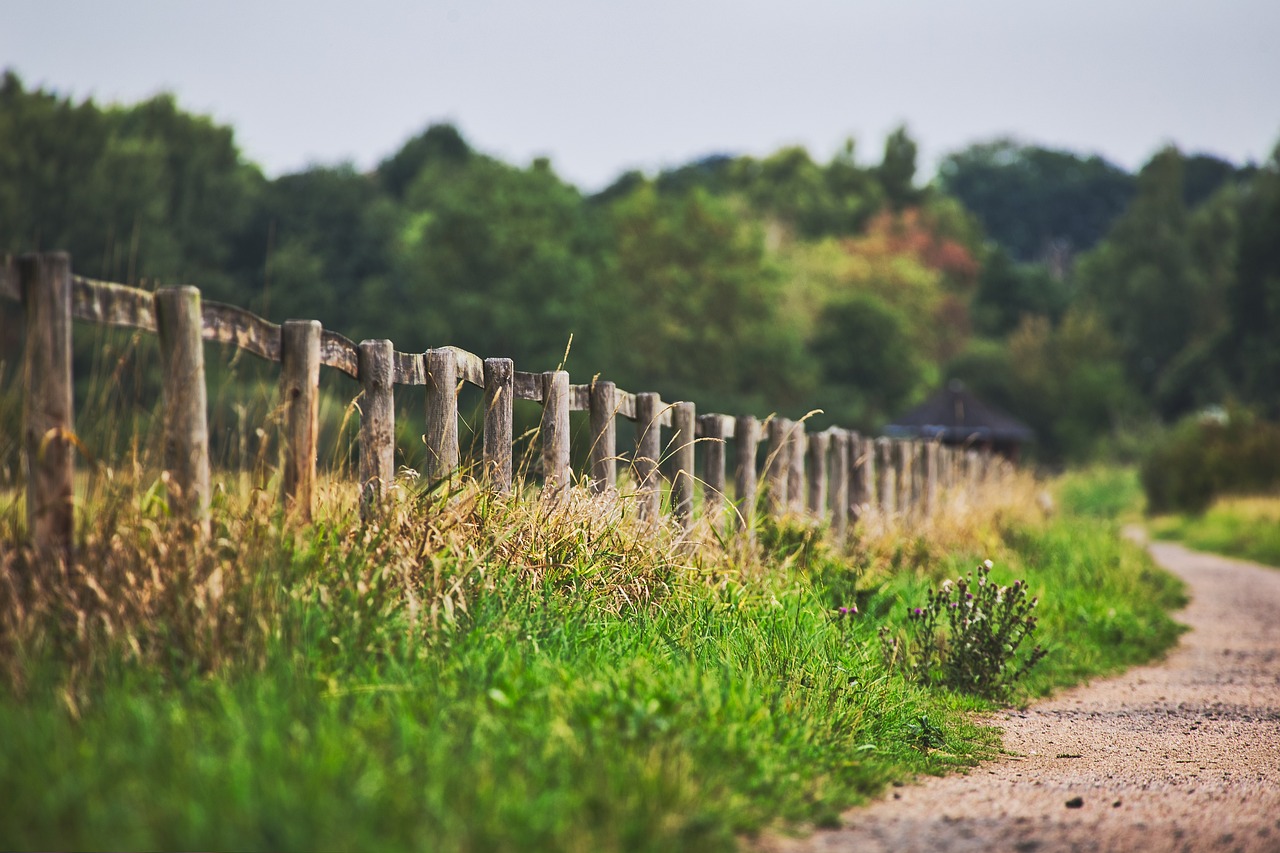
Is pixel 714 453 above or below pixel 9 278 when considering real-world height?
below

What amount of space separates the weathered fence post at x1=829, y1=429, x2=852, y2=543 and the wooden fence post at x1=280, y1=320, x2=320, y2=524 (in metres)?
6.23

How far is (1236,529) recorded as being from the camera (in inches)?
837

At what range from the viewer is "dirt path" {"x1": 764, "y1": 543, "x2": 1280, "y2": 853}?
390 centimetres

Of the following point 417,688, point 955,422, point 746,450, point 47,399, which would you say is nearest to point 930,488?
point 746,450

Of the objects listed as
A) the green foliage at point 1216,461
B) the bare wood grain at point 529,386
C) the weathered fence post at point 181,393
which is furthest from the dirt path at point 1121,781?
the green foliage at point 1216,461

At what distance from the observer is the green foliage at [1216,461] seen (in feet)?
83.8

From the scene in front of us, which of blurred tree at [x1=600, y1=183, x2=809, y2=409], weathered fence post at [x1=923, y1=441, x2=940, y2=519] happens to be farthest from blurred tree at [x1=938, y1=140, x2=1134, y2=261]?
weathered fence post at [x1=923, y1=441, x2=940, y2=519]

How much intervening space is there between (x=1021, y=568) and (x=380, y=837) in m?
8.93

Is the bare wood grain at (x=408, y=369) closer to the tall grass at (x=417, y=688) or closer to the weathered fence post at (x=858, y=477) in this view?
the tall grass at (x=417, y=688)

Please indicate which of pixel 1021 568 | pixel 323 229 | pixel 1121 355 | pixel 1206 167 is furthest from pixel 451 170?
pixel 1206 167

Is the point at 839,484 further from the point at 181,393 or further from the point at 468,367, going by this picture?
the point at 181,393

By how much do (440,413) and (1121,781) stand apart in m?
3.37

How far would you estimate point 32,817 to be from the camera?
3.00 metres

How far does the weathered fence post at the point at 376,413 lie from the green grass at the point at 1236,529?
15894 mm
